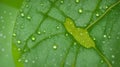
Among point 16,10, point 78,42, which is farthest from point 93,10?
point 16,10

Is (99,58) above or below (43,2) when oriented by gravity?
below

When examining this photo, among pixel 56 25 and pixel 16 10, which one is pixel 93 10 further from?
pixel 16 10

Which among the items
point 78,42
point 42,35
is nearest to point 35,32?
point 42,35

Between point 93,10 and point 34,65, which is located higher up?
point 93,10

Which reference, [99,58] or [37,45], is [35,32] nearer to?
[37,45]

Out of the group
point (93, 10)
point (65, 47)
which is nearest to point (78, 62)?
point (65, 47)

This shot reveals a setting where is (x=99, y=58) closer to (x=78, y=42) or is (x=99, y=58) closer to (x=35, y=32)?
(x=78, y=42)
